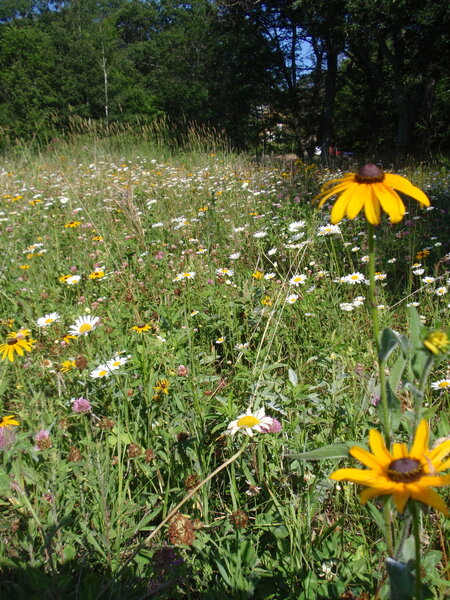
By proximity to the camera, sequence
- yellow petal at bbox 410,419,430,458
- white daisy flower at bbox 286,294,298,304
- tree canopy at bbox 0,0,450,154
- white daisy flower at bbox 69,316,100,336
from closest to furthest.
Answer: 1. yellow petal at bbox 410,419,430,458
2. white daisy flower at bbox 69,316,100,336
3. white daisy flower at bbox 286,294,298,304
4. tree canopy at bbox 0,0,450,154

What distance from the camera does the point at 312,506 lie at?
1.14 meters

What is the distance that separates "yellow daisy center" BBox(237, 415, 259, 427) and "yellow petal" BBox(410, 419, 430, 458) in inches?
21.2

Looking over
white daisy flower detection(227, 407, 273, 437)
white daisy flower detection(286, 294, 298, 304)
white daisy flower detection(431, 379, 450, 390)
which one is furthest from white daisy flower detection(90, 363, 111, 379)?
white daisy flower detection(431, 379, 450, 390)

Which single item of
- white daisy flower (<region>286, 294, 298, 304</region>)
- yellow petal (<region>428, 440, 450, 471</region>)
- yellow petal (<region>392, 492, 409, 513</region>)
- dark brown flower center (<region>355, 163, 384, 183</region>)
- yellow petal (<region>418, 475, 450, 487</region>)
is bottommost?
white daisy flower (<region>286, 294, 298, 304</region>)

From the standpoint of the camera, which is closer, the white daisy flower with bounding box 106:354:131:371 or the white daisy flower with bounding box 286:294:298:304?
the white daisy flower with bounding box 106:354:131:371

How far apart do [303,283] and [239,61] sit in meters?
12.9

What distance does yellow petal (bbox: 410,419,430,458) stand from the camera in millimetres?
628

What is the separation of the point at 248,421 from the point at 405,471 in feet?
1.96

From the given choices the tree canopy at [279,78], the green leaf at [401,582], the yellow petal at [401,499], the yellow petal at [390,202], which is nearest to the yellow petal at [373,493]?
the yellow petal at [401,499]

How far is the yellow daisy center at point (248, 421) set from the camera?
44.3 inches

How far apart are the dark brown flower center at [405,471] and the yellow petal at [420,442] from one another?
0.04 m

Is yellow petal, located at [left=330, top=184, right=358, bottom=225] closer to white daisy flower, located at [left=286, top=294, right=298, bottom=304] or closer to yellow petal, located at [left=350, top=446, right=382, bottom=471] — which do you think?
yellow petal, located at [left=350, top=446, right=382, bottom=471]

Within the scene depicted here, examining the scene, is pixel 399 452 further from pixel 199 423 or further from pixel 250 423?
pixel 199 423

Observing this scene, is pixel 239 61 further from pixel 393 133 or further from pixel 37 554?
pixel 37 554
